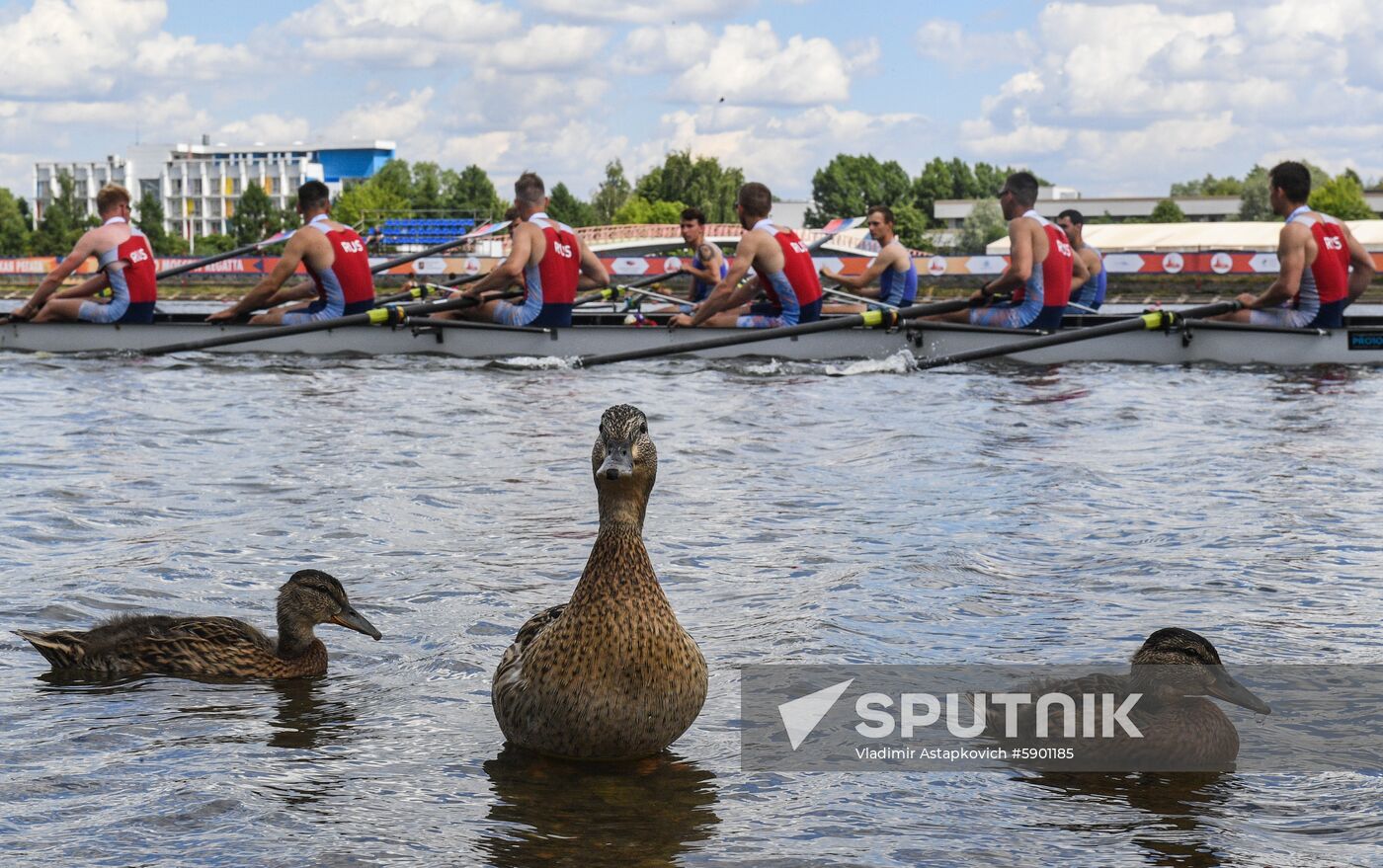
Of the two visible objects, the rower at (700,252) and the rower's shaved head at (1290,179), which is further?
the rower at (700,252)

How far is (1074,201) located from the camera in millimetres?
169000

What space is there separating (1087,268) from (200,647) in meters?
17.1

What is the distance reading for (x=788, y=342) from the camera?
19.4 metres

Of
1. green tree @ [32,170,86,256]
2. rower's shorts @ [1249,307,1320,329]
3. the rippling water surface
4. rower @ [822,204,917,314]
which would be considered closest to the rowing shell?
rower's shorts @ [1249,307,1320,329]

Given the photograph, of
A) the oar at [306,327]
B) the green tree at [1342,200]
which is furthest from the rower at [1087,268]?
the green tree at [1342,200]

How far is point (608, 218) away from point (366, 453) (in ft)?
430

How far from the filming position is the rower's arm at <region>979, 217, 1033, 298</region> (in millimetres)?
18375

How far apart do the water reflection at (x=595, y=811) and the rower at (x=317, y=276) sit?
15.1 m

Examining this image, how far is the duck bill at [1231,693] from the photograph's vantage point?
5.05 meters

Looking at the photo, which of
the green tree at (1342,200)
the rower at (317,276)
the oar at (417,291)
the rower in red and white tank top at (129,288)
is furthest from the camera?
the green tree at (1342,200)

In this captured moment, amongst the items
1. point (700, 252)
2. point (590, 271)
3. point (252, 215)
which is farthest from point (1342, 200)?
point (590, 271)

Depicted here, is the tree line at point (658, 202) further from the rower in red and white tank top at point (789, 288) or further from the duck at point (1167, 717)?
the duck at point (1167, 717)

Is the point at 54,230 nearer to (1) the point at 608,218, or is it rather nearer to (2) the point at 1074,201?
(1) the point at 608,218

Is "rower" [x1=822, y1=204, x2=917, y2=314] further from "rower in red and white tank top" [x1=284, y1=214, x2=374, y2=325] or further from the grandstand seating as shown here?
the grandstand seating
